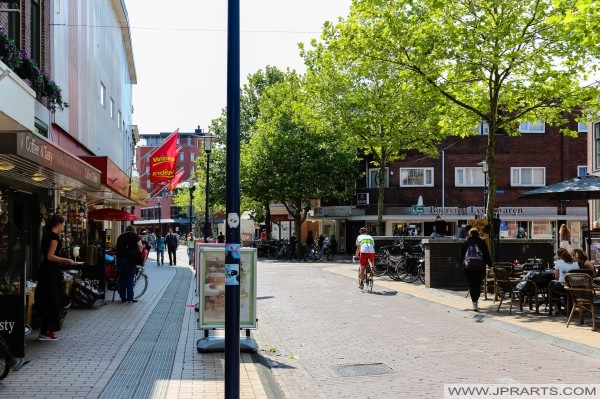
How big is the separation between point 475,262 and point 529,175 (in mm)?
33747

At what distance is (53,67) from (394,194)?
3217 cm

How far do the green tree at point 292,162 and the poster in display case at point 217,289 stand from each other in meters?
32.6

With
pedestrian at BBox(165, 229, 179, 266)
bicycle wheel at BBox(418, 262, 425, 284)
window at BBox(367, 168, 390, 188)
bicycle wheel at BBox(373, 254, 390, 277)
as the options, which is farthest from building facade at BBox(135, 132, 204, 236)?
bicycle wheel at BBox(418, 262, 425, 284)

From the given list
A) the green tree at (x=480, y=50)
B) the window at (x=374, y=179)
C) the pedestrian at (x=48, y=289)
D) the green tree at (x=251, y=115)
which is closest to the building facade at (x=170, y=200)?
the green tree at (x=251, y=115)

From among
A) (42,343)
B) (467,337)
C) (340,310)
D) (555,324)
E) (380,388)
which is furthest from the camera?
(340,310)

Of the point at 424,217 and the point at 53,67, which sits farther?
the point at 424,217

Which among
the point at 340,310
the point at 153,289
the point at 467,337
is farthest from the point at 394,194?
the point at 467,337

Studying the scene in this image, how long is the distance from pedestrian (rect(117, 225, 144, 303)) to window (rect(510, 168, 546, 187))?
35.1m

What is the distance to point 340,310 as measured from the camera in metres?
15.0

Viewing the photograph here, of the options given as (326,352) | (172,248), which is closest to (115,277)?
(326,352)

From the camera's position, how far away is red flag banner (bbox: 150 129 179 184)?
96.4 ft

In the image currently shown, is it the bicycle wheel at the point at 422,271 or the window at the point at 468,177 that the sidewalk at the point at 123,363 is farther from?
the window at the point at 468,177

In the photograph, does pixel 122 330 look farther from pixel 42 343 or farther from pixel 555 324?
pixel 555 324

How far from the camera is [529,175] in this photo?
151ft
